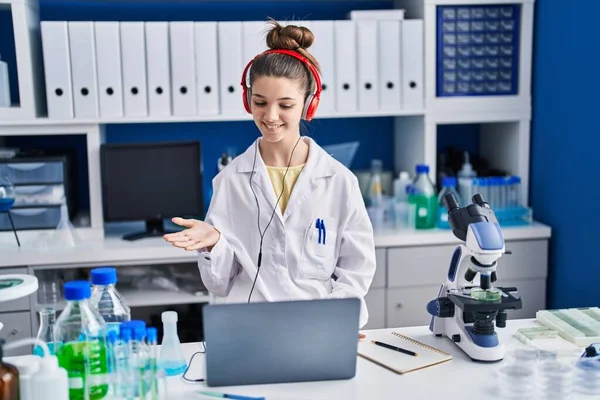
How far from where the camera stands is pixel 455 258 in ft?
5.45

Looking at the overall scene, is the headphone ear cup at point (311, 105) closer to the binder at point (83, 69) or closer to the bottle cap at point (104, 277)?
the bottle cap at point (104, 277)

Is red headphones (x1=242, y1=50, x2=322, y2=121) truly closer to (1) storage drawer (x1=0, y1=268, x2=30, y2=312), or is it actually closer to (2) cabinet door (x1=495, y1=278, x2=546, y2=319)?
(1) storage drawer (x1=0, y1=268, x2=30, y2=312)

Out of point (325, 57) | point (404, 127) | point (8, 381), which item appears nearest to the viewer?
point (8, 381)

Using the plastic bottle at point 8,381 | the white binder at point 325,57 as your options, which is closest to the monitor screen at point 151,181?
the white binder at point 325,57

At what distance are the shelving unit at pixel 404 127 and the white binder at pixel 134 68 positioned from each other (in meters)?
0.05

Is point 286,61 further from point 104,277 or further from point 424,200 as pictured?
point 424,200

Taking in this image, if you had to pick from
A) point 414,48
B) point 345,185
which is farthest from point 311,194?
point 414,48

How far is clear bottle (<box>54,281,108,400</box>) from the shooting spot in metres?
1.28

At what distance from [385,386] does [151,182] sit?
1.71 meters

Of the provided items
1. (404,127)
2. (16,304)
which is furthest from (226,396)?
(404,127)

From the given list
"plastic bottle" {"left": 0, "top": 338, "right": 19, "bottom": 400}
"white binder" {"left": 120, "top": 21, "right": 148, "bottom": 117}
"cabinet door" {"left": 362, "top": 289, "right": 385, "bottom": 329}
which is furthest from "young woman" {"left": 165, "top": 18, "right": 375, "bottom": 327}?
"white binder" {"left": 120, "top": 21, "right": 148, "bottom": 117}

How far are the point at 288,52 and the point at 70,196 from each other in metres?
1.51

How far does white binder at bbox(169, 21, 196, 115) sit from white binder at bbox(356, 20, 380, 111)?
2.12ft

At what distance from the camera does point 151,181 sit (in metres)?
2.88
